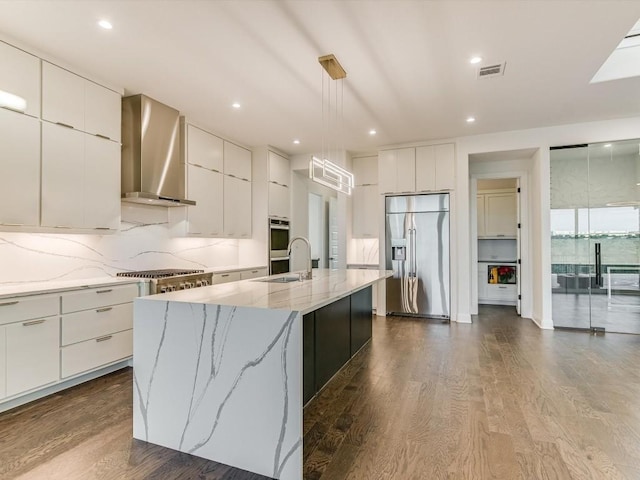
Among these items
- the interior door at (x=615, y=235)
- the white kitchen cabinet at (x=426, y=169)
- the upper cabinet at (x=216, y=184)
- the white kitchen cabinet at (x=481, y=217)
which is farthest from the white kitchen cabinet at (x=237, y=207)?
the interior door at (x=615, y=235)

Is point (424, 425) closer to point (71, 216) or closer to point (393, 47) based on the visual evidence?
point (393, 47)

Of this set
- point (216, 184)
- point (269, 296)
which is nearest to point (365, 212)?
point (216, 184)

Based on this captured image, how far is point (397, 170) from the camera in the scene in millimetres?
5664

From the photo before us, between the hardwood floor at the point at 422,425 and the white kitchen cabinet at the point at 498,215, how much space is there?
3.40 metres

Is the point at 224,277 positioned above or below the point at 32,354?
above

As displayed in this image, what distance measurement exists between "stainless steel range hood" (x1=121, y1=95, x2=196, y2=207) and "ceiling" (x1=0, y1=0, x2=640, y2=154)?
0.16 m

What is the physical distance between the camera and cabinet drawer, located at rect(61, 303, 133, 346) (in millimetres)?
2854

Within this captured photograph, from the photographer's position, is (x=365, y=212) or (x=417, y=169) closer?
(x=417, y=169)

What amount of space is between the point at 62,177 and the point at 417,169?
4.63m

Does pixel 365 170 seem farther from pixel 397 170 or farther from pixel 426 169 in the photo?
pixel 426 169

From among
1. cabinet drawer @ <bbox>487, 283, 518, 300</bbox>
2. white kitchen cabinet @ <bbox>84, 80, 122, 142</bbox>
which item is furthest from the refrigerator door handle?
white kitchen cabinet @ <bbox>84, 80, 122, 142</bbox>

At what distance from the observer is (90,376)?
311cm

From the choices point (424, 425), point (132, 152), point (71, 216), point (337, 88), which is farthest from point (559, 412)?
point (132, 152)

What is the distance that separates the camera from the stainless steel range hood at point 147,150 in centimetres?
366
